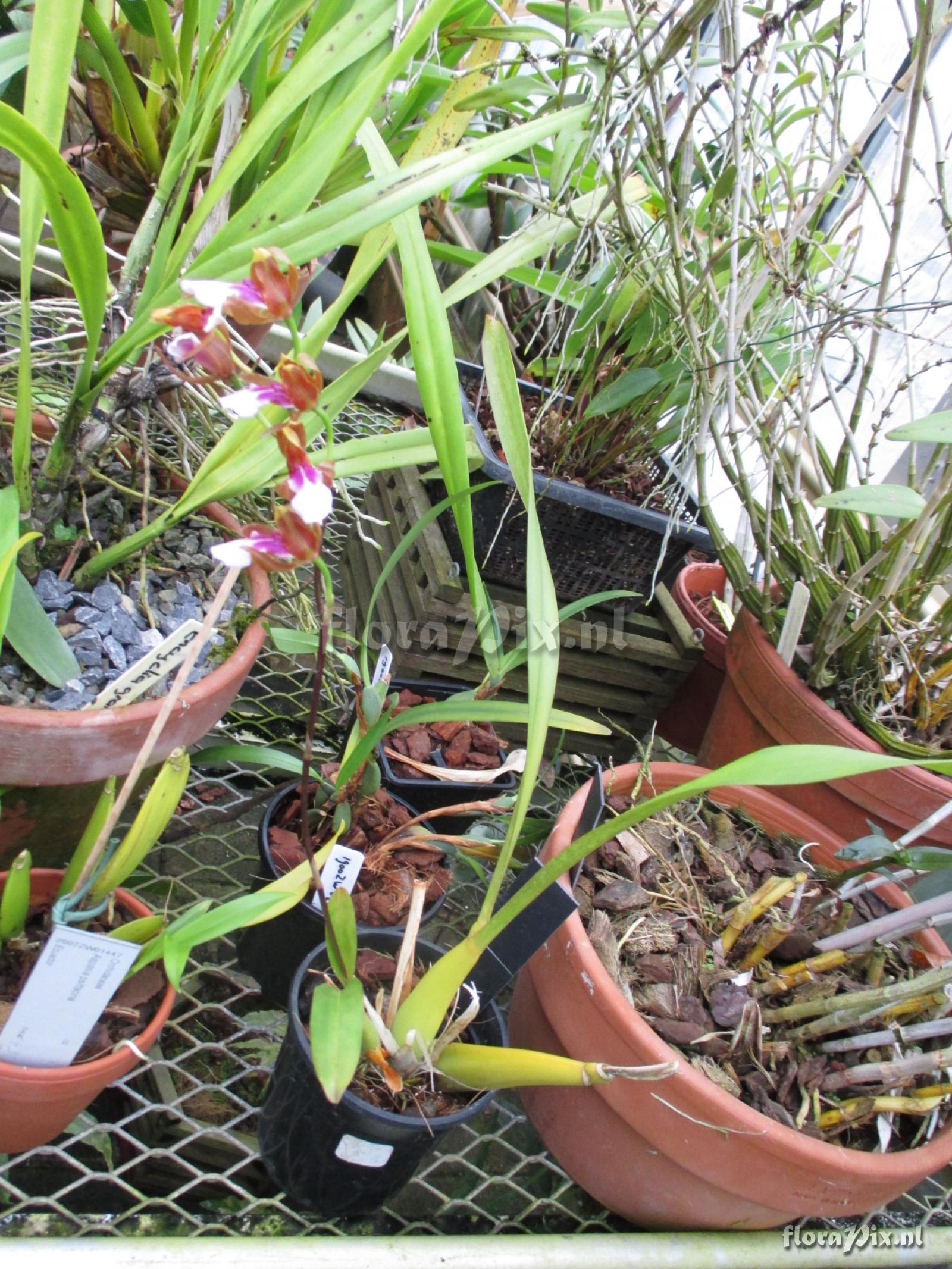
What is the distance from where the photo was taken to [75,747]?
0.60 metres

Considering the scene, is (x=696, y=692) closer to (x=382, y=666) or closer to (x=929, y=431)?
(x=382, y=666)

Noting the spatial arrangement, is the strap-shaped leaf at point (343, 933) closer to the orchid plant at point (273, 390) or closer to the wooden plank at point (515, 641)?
the orchid plant at point (273, 390)

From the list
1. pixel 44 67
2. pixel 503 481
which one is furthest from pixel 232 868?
pixel 44 67

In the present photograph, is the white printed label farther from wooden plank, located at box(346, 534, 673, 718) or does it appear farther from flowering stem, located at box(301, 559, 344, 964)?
wooden plank, located at box(346, 534, 673, 718)

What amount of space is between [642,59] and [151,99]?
2.04 ft

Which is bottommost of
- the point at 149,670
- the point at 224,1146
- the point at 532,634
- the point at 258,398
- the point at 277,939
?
the point at 224,1146

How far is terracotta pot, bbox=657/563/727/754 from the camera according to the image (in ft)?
3.69

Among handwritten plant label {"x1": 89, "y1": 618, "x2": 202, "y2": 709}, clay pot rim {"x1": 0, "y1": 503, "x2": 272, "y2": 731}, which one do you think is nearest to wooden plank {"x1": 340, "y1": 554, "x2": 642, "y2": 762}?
clay pot rim {"x1": 0, "y1": 503, "x2": 272, "y2": 731}

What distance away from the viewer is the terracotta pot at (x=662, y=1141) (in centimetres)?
58

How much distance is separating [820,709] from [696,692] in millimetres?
290

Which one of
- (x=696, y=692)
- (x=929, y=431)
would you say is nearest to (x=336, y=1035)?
(x=929, y=431)

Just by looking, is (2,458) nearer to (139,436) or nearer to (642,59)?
(139,436)

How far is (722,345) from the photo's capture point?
0.91 m

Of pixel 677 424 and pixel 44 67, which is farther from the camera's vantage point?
pixel 677 424
